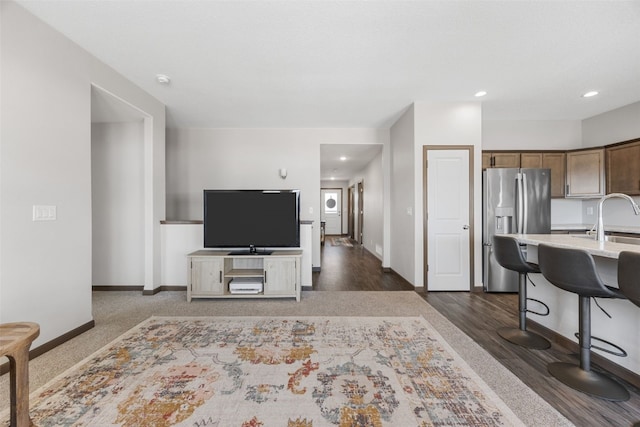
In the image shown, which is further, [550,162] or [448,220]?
[550,162]

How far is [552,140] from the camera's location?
176 inches

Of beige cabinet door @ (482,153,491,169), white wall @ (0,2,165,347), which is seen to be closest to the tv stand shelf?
white wall @ (0,2,165,347)

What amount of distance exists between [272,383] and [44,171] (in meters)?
2.43

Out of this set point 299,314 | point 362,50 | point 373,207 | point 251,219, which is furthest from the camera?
point 373,207

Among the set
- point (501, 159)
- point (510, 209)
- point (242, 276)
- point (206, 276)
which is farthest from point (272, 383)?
point (501, 159)

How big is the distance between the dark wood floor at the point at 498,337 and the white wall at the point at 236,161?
1506 mm

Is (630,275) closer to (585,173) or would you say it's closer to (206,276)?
(206,276)

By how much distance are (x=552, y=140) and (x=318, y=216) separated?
4231 millimetres

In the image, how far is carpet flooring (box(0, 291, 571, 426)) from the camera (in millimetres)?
1602

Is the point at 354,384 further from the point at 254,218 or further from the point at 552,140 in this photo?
the point at 552,140

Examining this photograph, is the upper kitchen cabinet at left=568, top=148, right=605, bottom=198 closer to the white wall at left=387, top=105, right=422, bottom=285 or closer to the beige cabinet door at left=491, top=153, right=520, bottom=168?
the beige cabinet door at left=491, top=153, right=520, bottom=168

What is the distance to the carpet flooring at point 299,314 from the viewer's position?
160cm

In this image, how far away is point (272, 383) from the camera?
1.71m

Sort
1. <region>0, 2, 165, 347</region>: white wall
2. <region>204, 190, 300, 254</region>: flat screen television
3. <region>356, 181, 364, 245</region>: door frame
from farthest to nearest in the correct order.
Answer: <region>356, 181, 364, 245</region>: door frame
<region>204, 190, 300, 254</region>: flat screen television
<region>0, 2, 165, 347</region>: white wall
